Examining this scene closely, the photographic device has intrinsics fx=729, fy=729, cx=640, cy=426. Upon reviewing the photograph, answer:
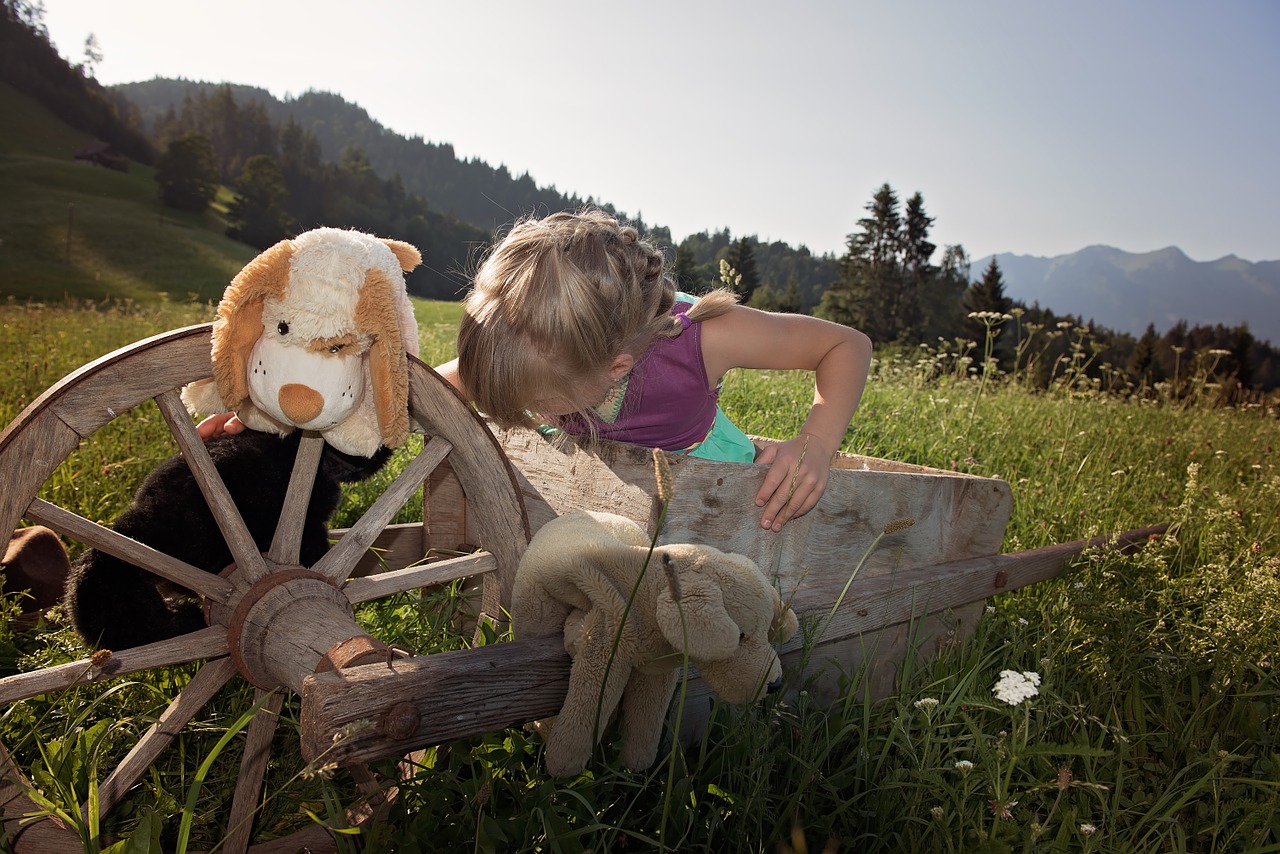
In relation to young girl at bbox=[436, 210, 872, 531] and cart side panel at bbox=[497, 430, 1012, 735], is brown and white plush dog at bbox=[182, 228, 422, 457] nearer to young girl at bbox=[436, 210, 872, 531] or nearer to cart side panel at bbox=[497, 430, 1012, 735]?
young girl at bbox=[436, 210, 872, 531]

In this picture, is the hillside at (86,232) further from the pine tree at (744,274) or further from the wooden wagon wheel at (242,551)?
the wooden wagon wheel at (242,551)

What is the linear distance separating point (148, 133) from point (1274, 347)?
346 feet

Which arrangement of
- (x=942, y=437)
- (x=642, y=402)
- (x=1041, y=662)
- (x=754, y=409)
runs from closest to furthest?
(x=1041, y=662), (x=642, y=402), (x=942, y=437), (x=754, y=409)

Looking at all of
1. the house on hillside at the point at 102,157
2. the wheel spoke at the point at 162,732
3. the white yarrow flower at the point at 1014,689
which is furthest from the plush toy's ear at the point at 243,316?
the house on hillside at the point at 102,157

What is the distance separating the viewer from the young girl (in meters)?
1.84

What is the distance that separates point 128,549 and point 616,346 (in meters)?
1.18

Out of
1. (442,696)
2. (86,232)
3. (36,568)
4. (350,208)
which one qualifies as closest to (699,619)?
(442,696)

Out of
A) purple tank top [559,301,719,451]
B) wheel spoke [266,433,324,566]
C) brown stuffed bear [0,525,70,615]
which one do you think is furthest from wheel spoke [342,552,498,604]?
brown stuffed bear [0,525,70,615]

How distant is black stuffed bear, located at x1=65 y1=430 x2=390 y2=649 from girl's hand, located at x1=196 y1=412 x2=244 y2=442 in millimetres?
Answer: 29

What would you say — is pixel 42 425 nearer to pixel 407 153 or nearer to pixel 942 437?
pixel 942 437

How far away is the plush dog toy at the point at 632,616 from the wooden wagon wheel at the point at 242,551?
1.01 feet

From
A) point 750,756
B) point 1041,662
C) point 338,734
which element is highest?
point 338,734

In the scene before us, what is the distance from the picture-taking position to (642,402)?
2.36 metres

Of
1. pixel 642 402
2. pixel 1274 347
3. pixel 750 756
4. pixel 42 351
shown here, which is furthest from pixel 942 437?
pixel 1274 347
